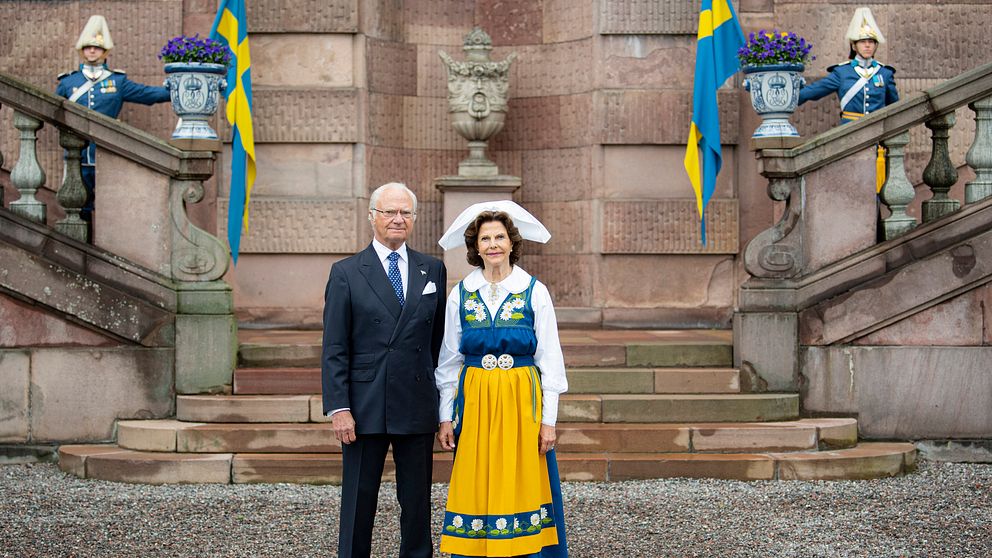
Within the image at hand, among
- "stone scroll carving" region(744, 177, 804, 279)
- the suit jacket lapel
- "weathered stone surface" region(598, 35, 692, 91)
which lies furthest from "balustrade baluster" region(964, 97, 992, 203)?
the suit jacket lapel

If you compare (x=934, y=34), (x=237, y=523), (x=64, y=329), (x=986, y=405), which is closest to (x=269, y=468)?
(x=237, y=523)

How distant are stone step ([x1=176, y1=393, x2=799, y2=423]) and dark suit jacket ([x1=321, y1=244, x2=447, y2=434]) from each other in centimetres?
294

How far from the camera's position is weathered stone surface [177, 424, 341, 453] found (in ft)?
27.4

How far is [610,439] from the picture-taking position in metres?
8.40

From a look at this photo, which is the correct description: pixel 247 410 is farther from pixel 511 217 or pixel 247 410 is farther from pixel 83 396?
pixel 511 217

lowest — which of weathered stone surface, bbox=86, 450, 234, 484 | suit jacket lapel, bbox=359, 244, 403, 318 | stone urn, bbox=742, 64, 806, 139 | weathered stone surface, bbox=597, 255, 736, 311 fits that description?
weathered stone surface, bbox=86, 450, 234, 484

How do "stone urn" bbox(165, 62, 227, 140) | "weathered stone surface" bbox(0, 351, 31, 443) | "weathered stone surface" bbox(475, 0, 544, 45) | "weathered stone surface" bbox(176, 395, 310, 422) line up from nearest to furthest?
"weathered stone surface" bbox(176, 395, 310, 422) < "weathered stone surface" bbox(0, 351, 31, 443) < "stone urn" bbox(165, 62, 227, 140) < "weathered stone surface" bbox(475, 0, 544, 45)

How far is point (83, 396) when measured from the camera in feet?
28.8

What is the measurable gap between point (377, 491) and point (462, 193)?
5853mm

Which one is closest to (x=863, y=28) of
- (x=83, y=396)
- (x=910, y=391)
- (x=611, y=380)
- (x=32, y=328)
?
(x=910, y=391)

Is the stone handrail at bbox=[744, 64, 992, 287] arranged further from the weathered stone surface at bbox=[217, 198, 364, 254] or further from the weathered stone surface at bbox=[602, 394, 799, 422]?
the weathered stone surface at bbox=[217, 198, 364, 254]

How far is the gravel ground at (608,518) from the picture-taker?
661 cm

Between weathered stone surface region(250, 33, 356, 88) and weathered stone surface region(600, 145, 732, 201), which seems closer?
weathered stone surface region(250, 33, 356, 88)

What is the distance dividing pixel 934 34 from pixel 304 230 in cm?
585
